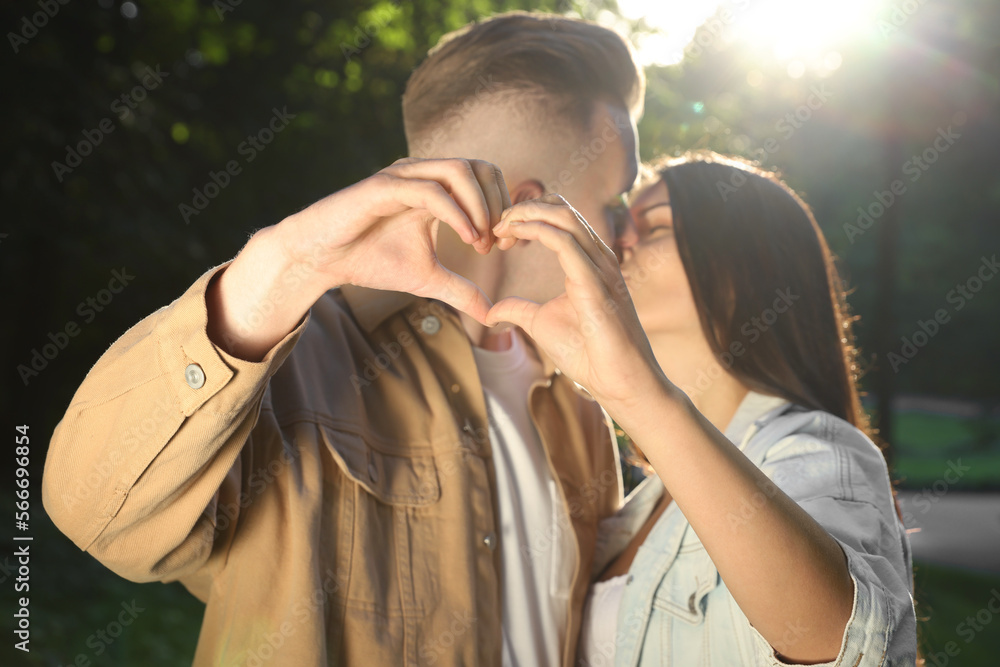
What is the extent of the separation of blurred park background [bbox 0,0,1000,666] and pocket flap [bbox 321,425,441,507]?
3.97m

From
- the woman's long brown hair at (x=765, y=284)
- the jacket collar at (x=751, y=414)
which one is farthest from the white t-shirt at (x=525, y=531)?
the woman's long brown hair at (x=765, y=284)

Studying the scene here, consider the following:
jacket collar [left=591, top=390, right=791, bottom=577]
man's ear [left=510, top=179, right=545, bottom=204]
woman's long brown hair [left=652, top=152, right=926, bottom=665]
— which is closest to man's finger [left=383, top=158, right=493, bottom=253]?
man's ear [left=510, top=179, right=545, bottom=204]

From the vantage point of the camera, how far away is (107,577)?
639 centimetres

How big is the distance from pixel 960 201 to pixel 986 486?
8.74 metres

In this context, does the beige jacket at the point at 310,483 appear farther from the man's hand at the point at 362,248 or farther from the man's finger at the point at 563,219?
the man's finger at the point at 563,219

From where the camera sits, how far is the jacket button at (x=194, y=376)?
140 centimetres

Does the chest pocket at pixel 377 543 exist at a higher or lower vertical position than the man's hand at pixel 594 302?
lower

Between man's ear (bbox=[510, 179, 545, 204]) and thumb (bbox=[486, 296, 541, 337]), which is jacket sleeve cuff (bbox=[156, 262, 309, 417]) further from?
man's ear (bbox=[510, 179, 545, 204])

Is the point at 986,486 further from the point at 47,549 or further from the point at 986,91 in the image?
the point at 47,549

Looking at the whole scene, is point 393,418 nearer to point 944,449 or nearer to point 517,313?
point 517,313

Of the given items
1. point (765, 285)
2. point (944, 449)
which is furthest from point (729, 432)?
point (944, 449)

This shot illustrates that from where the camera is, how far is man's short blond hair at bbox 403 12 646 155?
99.4 inches

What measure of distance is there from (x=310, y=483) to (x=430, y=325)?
700 mm

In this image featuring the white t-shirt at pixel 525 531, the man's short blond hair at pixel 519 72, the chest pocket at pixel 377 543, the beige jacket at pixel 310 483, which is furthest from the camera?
the man's short blond hair at pixel 519 72
